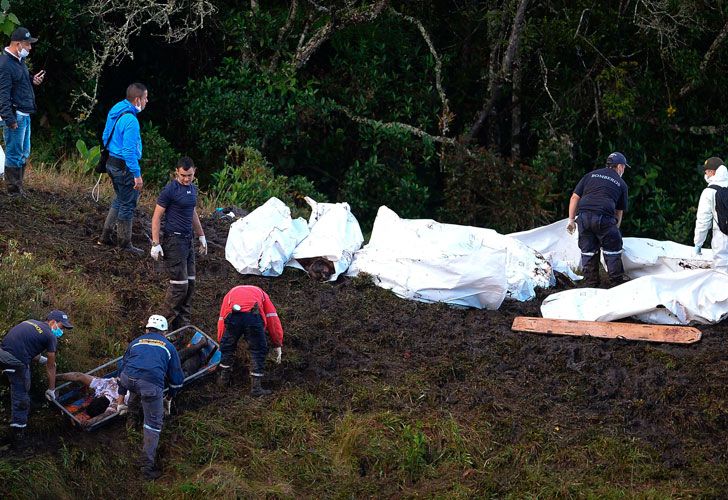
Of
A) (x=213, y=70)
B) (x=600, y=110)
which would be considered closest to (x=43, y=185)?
(x=213, y=70)

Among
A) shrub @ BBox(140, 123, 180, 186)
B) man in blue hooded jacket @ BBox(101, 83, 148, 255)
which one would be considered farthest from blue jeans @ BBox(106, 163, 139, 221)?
shrub @ BBox(140, 123, 180, 186)

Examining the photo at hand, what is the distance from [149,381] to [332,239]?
12.2 feet

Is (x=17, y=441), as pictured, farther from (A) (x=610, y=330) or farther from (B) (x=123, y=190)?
(A) (x=610, y=330)

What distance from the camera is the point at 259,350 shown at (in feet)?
29.2

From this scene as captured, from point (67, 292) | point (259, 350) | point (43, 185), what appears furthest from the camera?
point (43, 185)

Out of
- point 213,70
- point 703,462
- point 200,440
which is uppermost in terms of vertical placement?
point 213,70

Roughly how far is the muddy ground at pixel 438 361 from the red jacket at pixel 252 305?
44 centimetres

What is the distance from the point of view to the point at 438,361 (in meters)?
9.53

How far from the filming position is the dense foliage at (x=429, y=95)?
50.5 ft

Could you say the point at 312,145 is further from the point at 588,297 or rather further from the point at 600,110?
the point at 588,297

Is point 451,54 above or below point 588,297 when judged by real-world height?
above

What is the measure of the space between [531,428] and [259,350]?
7.51ft

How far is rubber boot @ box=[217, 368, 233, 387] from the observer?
910 cm

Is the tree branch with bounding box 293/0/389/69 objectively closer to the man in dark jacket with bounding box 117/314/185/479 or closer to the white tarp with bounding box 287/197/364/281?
the white tarp with bounding box 287/197/364/281
